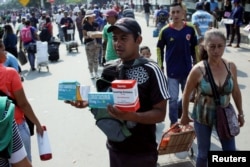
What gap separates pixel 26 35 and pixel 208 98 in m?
10.1

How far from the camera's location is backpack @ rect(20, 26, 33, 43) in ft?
40.3

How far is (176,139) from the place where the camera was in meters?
4.39

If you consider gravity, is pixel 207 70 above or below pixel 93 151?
above

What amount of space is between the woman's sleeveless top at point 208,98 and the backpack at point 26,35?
995 cm

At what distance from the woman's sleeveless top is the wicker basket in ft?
3.44

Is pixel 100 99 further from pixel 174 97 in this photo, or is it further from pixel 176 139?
pixel 174 97

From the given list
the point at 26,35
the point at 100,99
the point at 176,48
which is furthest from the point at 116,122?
the point at 26,35

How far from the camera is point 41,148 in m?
3.35

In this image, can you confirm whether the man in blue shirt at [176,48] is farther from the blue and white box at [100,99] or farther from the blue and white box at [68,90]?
the blue and white box at [100,99]

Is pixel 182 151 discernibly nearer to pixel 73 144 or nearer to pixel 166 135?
pixel 166 135

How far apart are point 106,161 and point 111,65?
2606 mm

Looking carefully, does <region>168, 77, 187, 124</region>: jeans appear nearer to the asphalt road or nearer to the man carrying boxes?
the asphalt road

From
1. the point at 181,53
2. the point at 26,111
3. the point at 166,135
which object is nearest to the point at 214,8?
the point at 181,53

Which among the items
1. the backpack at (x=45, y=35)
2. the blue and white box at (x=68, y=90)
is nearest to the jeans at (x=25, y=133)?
the blue and white box at (x=68, y=90)
